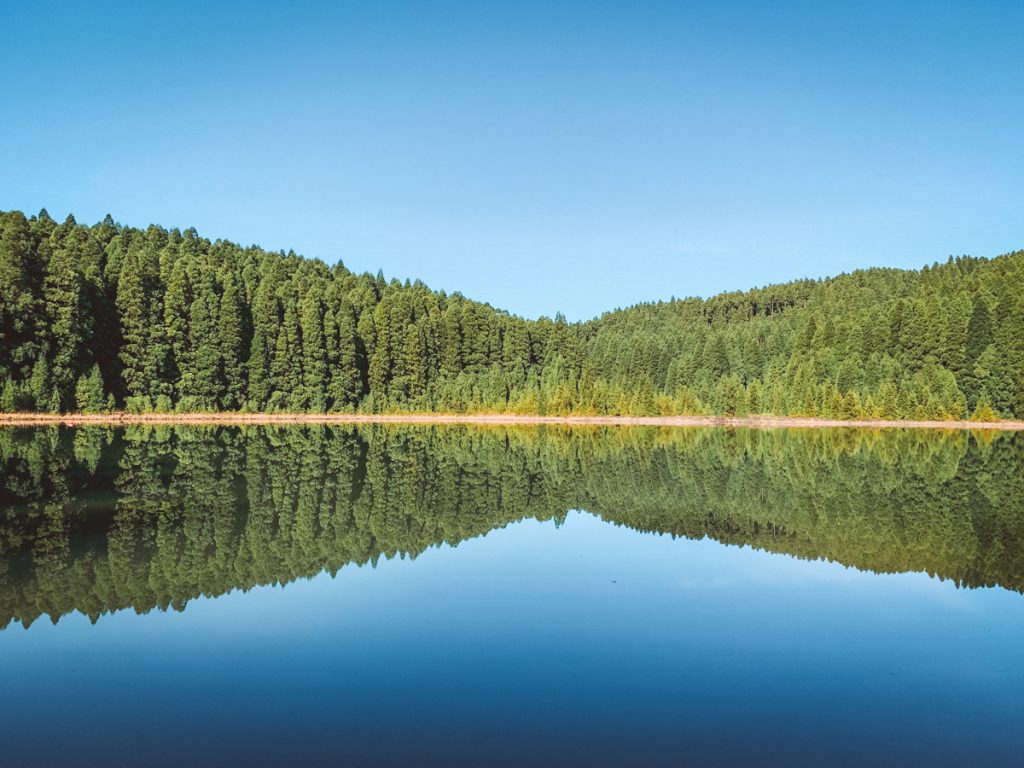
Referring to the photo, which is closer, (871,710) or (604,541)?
(871,710)

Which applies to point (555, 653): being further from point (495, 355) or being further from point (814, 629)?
point (495, 355)

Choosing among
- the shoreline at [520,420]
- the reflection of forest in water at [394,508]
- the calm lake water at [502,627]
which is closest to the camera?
the calm lake water at [502,627]

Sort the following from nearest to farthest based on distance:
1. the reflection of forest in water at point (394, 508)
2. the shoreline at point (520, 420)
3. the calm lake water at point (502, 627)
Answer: the calm lake water at point (502, 627) → the reflection of forest in water at point (394, 508) → the shoreline at point (520, 420)

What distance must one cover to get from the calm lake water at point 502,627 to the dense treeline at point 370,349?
41631 mm

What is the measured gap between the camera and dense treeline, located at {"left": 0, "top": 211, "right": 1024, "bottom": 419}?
5491 cm

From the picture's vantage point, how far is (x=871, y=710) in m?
6.72

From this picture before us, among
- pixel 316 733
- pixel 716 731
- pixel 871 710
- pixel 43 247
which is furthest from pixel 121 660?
pixel 43 247

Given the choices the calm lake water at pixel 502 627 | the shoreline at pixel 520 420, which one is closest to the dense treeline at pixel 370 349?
the shoreline at pixel 520 420

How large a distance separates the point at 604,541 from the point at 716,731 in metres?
8.15

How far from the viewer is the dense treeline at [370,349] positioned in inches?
2162

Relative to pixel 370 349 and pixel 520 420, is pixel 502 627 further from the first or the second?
pixel 370 349

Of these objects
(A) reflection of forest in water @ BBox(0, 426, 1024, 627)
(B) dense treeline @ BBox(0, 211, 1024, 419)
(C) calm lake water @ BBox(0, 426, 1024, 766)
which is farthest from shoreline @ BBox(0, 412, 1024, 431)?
(C) calm lake water @ BBox(0, 426, 1024, 766)

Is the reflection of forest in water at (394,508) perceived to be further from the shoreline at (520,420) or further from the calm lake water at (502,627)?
the shoreline at (520,420)

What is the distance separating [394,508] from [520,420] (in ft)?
187
